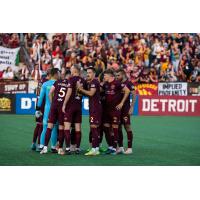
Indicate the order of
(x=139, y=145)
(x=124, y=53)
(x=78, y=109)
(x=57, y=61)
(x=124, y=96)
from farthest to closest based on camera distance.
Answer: (x=124, y=53), (x=57, y=61), (x=139, y=145), (x=124, y=96), (x=78, y=109)

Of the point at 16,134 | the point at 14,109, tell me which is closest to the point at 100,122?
the point at 16,134

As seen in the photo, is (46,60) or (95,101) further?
(46,60)

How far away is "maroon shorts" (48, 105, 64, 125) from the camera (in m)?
11.4

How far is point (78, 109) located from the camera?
11.2 metres

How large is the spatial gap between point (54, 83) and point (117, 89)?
1189 mm

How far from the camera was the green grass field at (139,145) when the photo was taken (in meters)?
10.4

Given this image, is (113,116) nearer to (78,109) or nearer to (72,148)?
(78,109)

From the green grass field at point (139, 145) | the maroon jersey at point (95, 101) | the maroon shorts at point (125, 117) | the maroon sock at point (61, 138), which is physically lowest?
the green grass field at point (139, 145)

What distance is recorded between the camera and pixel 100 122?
450 inches

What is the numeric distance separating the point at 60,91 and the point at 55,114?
459 mm

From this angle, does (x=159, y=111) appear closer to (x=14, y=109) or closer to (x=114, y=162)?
(x=14, y=109)

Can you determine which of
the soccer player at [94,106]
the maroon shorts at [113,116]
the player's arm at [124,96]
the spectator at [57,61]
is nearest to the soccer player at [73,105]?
the soccer player at [94,106]

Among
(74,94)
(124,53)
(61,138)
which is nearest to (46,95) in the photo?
(74,94)

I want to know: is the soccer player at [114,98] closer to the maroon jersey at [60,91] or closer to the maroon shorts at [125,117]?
the maroon shorts at [125,117]
